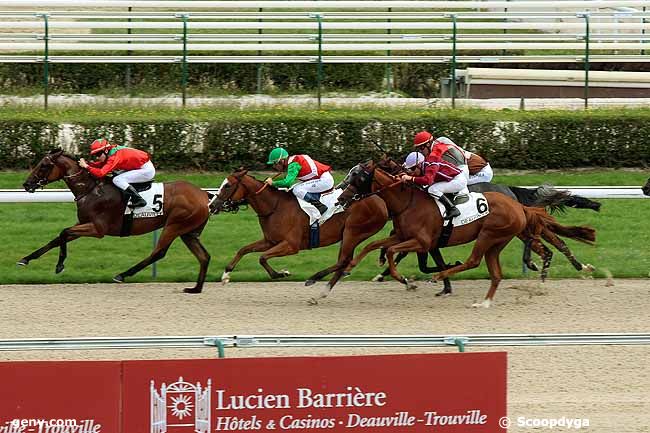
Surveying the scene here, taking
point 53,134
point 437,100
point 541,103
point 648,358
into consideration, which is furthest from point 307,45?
point 648,358

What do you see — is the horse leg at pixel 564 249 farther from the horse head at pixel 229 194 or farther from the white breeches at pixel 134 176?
the white breeches at pixel 134 176

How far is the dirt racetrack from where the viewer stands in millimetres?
7617

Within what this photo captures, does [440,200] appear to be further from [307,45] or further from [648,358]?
[307,45]

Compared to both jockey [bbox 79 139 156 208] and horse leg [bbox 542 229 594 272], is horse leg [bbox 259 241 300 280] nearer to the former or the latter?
jockey [bbox 79 139 156 208]

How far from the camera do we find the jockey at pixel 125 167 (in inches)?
436

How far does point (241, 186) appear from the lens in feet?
35.8

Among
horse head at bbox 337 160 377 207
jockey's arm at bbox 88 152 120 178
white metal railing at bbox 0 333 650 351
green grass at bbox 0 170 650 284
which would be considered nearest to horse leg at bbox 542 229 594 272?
green grass at bbox 0 170 650 284

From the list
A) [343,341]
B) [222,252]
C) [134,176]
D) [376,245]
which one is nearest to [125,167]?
[134,176]

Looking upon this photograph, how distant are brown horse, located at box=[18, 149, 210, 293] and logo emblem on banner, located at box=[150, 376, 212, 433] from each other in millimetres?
5427

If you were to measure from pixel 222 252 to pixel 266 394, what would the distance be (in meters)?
6.93

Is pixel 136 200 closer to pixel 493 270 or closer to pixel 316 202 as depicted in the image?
pixel 316 202

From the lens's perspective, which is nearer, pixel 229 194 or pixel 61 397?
pixel 61 397

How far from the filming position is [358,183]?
10477 mm

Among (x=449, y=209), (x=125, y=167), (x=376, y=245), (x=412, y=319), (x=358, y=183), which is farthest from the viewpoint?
(x=125, y=167)
